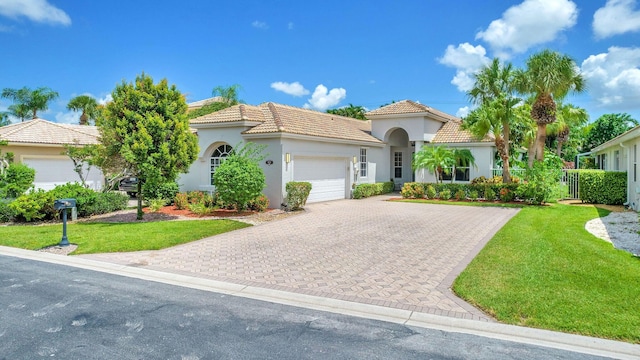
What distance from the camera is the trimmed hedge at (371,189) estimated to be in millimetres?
22452

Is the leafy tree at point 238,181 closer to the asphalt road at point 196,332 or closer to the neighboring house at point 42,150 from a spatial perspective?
the asphalt road at point 196,332

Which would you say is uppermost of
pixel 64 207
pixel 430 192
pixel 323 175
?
pixel 323 175

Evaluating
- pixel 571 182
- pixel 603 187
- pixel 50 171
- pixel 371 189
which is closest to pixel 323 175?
pixel 371 189

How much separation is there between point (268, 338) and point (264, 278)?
272 centimetres

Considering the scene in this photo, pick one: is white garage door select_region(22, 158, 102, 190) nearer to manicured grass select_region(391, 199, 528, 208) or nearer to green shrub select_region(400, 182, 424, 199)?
green shrub select_region(400, 182, 424, 199)

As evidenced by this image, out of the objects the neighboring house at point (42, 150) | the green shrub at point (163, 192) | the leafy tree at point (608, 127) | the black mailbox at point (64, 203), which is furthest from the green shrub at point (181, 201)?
the leafy tree at point (608, 127)

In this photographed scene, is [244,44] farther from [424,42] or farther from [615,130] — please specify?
[615,130]

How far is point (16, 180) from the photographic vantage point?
1741 centimetres

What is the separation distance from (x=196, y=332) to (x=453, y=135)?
22566mm

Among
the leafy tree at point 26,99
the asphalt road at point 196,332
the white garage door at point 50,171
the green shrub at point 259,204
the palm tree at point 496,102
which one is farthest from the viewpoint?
the leafy tree at point 26,99

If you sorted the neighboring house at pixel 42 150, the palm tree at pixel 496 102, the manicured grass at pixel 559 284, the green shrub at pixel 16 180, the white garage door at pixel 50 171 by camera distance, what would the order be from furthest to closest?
the white garage door at pixel 50 171 → the neighboring house at pixel 42 150 → the palm tree at pixel 496 102 → the green shrub at pixel 16 180 → the manicured grass at pixel 559 284

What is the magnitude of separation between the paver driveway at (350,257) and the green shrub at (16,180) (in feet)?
35.4

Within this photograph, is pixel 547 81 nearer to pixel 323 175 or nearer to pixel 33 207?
pixel 323 175

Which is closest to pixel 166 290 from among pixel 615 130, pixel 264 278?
pixel 264 278
